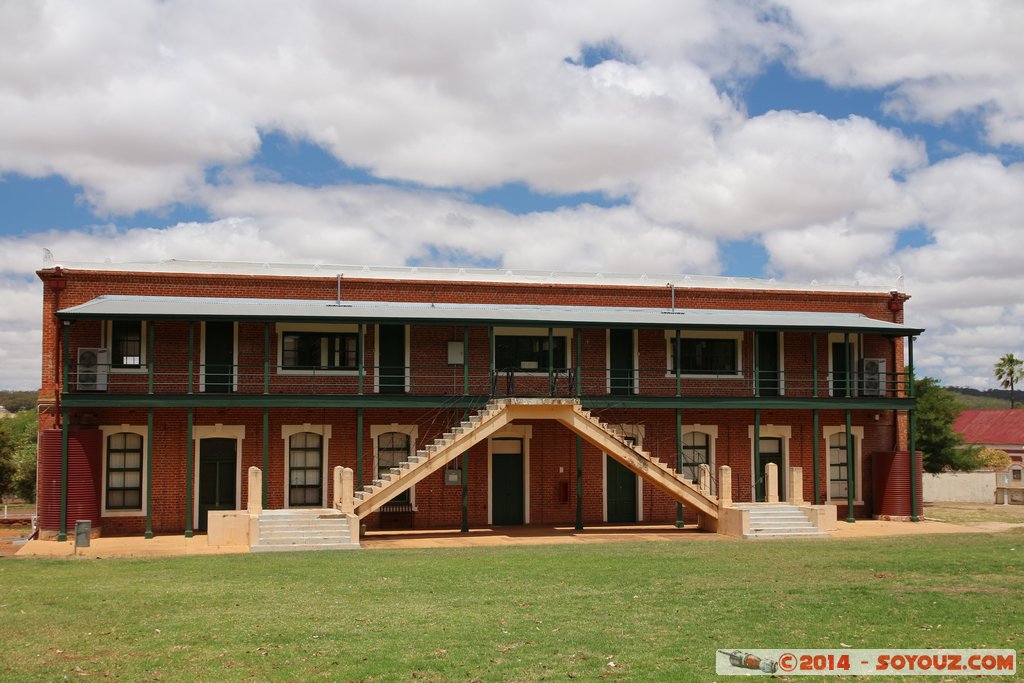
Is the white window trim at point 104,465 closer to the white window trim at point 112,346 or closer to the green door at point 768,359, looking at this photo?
the white window trim at point 112,346

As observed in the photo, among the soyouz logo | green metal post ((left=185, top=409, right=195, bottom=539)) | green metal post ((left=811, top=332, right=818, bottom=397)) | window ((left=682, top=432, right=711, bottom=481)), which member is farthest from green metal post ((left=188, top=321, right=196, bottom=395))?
the soyouz logo

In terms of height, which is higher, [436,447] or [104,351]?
[104,351]

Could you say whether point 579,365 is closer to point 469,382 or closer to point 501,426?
point 501,426

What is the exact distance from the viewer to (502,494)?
2772 cm

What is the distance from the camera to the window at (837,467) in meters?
29.8

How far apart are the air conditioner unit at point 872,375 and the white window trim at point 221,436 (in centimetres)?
1769

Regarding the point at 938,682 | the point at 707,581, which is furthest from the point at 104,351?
the point at 938,682

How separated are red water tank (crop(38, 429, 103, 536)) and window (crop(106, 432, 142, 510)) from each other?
19.2 inches

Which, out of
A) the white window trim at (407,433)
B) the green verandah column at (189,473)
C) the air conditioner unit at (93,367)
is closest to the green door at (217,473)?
the green verandah column at (189,473)

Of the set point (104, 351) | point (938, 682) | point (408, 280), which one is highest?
point (408, 280)

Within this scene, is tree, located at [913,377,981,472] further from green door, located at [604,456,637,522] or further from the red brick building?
green door, located at [604,456,637,522]

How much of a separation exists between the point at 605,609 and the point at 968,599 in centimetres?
501

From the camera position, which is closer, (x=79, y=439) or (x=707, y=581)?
(x=707, y=581)

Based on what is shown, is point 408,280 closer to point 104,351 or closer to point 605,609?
point 104,351
